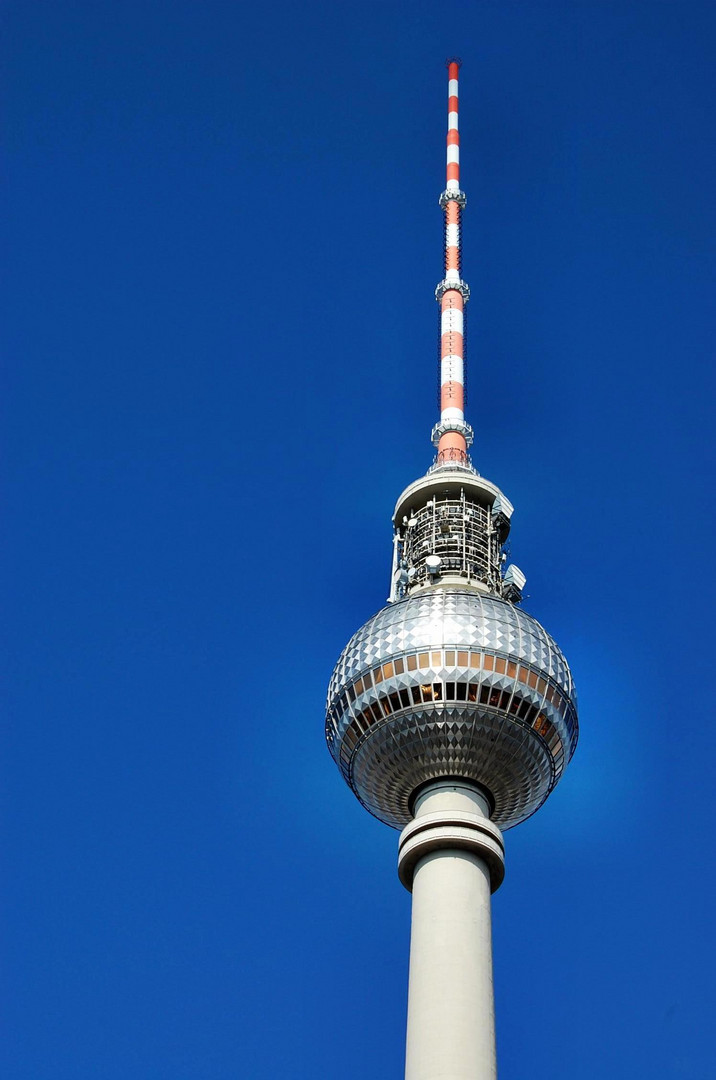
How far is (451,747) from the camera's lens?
6209cm

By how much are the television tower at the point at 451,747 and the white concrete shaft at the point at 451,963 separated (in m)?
0.06

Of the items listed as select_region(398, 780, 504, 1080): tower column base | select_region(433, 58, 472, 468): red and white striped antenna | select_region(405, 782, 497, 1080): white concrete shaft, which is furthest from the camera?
select_region(433, 58, 472, 468): red and white striped antenna

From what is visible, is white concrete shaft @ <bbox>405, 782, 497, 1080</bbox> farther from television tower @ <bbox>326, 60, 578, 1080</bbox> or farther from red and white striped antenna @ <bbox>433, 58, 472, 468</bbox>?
red and white striped antenna @ <bbox>433, 58, 472, 468</bbox>

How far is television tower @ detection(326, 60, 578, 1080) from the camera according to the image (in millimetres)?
56375

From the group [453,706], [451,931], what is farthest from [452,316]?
[451,931]

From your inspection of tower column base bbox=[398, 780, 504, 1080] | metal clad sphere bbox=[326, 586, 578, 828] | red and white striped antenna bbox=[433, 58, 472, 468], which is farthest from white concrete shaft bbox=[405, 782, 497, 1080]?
red and white striped antenna bbox=[433, 58, 472, 468]

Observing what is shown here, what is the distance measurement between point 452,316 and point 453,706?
108 ft

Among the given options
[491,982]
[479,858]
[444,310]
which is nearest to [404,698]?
[479,858]

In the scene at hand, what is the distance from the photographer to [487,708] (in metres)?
62.0

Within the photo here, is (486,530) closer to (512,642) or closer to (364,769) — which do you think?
(512,642)

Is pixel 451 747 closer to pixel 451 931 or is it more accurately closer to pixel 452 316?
pixel 451 931

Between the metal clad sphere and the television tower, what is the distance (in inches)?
2.5

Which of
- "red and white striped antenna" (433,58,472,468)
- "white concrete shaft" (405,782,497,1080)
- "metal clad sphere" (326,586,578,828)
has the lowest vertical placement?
"white concrete shaft" (405,782,497,1080)

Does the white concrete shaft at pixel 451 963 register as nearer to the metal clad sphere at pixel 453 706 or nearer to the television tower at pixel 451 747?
the television tower at pixel 451 747
